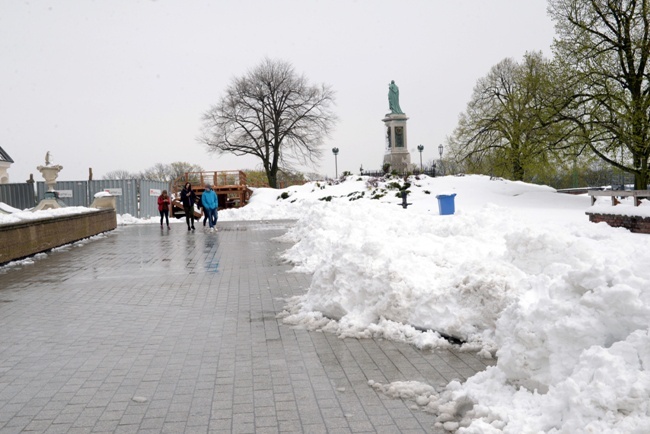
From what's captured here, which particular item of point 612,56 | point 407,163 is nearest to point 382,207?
point 612,56

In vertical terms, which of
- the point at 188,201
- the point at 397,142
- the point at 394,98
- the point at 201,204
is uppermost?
the point at 394,98

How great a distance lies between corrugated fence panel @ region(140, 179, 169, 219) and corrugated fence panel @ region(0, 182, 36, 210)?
610 cm

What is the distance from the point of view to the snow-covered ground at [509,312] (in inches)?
131

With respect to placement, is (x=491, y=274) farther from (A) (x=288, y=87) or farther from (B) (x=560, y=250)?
(A) (x=288, y=87)

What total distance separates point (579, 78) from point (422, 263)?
922 inches

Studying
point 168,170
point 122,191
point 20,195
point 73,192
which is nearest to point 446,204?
point 122,191

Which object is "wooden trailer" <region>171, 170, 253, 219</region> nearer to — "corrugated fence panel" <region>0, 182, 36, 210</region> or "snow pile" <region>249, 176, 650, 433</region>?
"corrugated fence panel" <region>0, 182, 36, 210</region>

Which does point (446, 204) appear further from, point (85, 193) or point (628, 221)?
point (85, 193)

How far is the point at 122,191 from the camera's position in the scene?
35531mm

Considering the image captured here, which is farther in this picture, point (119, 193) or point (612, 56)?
point (119, 193)

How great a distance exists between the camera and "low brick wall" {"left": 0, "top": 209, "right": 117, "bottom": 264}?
13.3 m

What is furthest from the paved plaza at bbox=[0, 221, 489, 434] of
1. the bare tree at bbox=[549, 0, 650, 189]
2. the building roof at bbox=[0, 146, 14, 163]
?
the building roof at bbox=[0, 146, 14, 163]

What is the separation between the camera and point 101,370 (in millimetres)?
5293

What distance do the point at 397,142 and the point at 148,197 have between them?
2098cm
